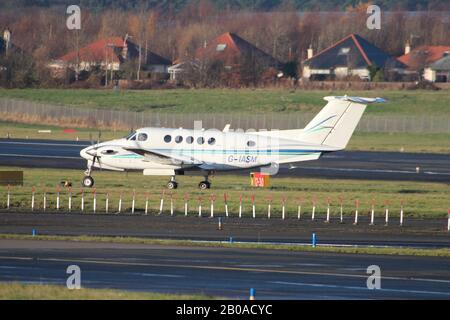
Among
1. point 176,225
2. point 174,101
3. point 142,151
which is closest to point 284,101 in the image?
point 174,101

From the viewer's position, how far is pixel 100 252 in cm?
2864

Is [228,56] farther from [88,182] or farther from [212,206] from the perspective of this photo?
[212,206]

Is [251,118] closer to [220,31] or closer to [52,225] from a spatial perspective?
[52,225]

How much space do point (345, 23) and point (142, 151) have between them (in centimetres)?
12776

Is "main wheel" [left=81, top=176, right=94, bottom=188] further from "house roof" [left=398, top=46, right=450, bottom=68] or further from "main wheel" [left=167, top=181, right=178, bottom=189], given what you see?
"house roof" [left=398, top=46, right=450, bottom=68]

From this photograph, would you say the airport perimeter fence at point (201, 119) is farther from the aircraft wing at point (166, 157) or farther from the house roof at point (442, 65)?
the aircraft wing at point (166, 157)

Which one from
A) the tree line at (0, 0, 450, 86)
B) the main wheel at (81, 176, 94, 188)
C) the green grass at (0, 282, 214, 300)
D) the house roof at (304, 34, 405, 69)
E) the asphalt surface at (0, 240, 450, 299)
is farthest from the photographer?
the tree line at (0, 0, 450, 86)

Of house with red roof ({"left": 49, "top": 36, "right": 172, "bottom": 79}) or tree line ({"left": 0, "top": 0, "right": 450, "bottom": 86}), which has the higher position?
tree line ({"left": 0, "top": 0, "right": 450, "bottom": 86})

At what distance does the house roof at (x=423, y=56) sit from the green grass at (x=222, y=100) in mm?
28041

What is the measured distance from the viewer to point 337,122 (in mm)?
45812

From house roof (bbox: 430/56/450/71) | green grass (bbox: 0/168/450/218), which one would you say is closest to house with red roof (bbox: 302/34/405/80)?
house roof (bbox: 430/56/450/71)

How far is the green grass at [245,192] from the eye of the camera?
1590 inches

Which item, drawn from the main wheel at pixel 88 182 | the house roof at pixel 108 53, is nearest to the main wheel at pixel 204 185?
the main wheel at pixel 88 182

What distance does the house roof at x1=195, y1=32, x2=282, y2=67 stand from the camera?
13288 cm
